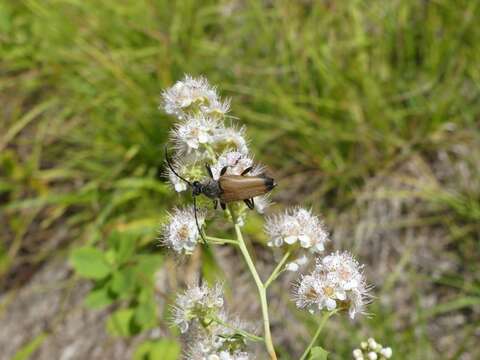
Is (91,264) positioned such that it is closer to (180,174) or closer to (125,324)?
(125,324)

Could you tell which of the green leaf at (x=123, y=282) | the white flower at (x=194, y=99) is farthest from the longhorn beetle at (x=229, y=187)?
the green leaf at (x=123, y=282)

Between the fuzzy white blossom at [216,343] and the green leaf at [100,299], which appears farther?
the green leaf at [100,299]

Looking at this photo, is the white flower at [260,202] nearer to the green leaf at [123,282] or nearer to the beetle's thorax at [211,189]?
the beetle's thorax at [211,189]

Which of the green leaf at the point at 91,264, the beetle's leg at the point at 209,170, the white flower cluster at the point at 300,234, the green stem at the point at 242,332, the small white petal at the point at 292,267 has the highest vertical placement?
the green leaf at the point at 91,264

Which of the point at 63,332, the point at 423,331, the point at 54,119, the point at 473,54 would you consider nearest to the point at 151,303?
the point at 423,331

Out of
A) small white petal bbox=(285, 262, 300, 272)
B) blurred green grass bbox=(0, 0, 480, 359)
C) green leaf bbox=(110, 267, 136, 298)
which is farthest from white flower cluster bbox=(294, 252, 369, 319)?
blurred green grass bbox=(0, 0, 480, 359)

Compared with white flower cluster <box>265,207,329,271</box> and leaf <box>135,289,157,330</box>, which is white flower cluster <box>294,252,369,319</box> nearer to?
white flower cluster <box>265,207,329,271</box>

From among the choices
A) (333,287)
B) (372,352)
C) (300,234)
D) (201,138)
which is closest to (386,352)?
(372,352)
